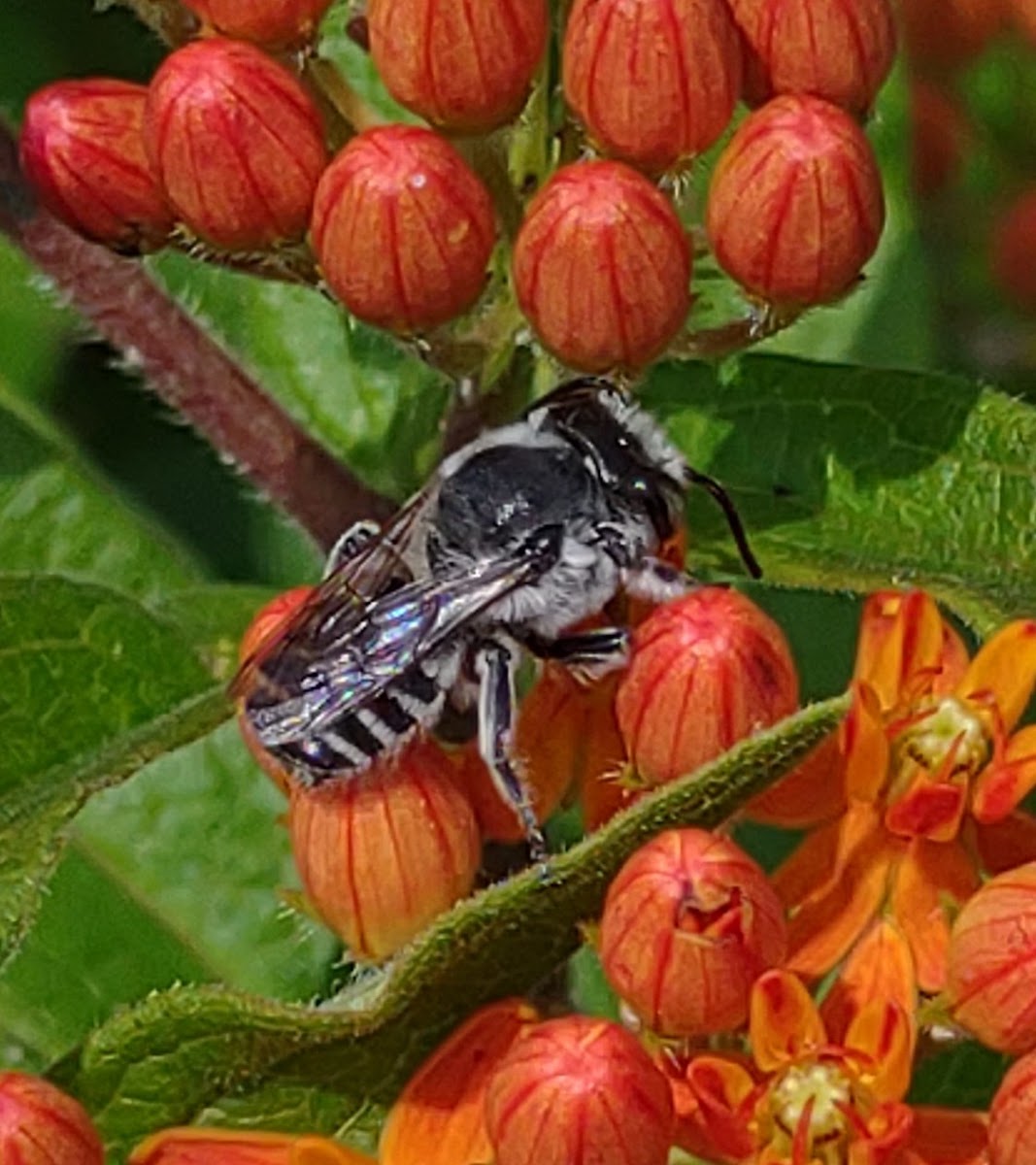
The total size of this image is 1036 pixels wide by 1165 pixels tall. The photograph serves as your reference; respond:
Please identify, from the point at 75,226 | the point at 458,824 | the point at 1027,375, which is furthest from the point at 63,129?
the point at 1027,375

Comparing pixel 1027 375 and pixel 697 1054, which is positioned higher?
pixel 697 1054

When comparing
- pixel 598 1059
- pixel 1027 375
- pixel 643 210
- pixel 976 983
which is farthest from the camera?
pixel 1027 375

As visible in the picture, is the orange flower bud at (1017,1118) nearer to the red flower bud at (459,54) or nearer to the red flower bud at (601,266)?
the red flower bud at (601,266)

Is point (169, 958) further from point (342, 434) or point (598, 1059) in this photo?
point (598, 1059)

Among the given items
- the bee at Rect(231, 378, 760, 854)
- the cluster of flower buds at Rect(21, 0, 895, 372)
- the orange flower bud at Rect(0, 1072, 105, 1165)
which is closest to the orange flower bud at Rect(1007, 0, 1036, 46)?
the cluster of flower buds at Rect(21, 0, 895, 372)

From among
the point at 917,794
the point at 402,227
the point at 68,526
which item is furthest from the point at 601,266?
the point at 68,526

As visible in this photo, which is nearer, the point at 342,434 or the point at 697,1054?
the point at 697,1054

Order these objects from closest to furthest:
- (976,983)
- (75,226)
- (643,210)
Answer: (976,983) → (643,210) → (75,226)
